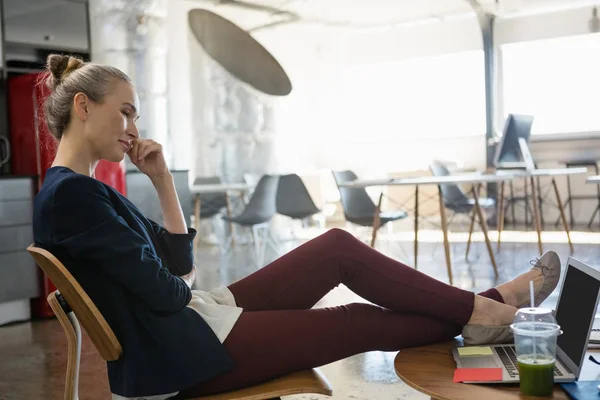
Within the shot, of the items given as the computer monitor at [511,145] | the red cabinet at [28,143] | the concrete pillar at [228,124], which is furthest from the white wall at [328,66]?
the computer monitor at [511,145]

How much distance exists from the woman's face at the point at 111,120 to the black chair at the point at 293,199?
4.34 meters

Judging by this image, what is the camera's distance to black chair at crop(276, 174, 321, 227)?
5938 mm

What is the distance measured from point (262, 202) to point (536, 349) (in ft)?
14.9

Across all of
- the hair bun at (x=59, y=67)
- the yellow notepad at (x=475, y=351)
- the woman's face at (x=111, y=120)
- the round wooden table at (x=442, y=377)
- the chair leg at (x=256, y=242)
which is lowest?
the chair leg at (x=256, y=242)

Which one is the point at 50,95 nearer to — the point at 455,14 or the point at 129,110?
the point at 129,110

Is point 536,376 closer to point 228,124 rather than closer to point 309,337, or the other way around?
point 309,337

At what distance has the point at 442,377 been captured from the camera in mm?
1373

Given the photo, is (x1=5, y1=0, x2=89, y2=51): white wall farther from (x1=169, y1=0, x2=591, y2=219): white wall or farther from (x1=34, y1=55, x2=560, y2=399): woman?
(x1=34, y1=55, x2=560, y2=399): woman

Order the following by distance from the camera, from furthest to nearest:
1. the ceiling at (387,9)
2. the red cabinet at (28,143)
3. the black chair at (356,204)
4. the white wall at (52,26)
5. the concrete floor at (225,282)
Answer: the ceiling at (387,9) < the black chair at (356,204) < the white wall at (52,26) < the red cabinet at (28,143) < the concrete floor at (225,282)

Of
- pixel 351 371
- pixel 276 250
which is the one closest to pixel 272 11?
pixel 276 250

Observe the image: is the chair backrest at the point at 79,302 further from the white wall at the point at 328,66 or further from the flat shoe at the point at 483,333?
the white wall at the point at 328,66

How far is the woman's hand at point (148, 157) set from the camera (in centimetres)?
171

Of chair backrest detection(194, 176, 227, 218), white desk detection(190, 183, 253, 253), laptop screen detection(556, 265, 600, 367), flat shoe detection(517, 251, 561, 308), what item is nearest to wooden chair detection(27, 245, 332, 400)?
laptop screen detection(556, 265, 600, 367)

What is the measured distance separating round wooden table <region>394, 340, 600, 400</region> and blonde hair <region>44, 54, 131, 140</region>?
35.6 inches
